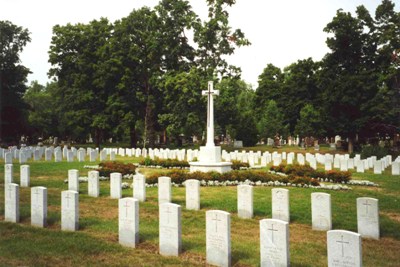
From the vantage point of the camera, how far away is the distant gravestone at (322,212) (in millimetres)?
8609

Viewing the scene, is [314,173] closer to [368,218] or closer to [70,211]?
[368,218]

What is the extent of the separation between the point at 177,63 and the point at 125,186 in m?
28.5

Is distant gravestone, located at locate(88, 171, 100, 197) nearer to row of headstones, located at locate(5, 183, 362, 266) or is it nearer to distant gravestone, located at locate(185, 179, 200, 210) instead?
distant gravestone, located at locate(185, 179, 200, 210)

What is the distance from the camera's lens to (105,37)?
4362 centimetres

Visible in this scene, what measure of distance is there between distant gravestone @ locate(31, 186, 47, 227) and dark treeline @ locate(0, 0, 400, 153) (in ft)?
88.6

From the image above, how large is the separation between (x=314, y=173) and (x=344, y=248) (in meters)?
11.8

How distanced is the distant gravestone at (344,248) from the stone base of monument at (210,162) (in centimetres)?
1221

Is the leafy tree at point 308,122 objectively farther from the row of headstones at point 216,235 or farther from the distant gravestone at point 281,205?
the row of headstones at point 216,235

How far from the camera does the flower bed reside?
15.7 meters

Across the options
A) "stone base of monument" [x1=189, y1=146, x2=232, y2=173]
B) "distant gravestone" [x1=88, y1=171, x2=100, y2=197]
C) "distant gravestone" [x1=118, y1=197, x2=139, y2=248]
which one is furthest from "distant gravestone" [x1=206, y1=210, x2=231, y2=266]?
"stone base of monument" [x1=189, y1=146, x2=232, y2=173]

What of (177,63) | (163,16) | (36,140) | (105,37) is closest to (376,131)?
(177,63)

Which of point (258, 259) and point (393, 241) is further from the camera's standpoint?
point (393, 241)

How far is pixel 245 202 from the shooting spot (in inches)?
388

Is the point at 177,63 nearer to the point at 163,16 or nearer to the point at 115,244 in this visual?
the point at 163,16
